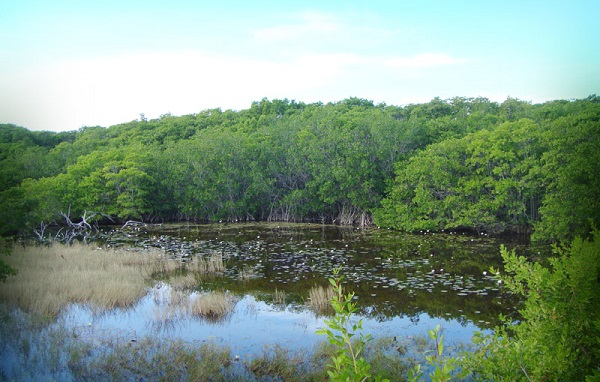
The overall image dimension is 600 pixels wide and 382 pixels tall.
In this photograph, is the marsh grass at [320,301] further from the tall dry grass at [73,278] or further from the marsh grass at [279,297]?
the tall dry grass at [73,278]

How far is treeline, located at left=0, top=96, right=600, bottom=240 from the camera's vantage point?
19.8 meters

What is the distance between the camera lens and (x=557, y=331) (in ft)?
14.6

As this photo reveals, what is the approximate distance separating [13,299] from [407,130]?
2603 cm

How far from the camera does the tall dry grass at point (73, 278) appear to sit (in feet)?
37.5

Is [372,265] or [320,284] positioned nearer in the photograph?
[320,284]

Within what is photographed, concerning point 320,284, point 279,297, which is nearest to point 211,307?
point 279,297

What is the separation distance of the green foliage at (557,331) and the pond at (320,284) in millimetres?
4688

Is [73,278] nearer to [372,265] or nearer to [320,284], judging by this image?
[320,284]

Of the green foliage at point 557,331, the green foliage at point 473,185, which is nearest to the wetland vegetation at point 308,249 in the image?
the green foliage at point 557,331

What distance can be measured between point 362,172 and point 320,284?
18.4m

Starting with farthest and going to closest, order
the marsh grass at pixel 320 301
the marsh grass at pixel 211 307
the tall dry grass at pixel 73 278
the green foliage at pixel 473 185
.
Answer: the green foliage at pixel 473 185, the tall dry grass at pixel 73 278, the marsh grass at pixel 320 301, the marsh grass at pixel 211 307

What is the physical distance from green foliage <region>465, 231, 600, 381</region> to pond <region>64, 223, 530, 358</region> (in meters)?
4.69

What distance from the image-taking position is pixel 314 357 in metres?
8.12

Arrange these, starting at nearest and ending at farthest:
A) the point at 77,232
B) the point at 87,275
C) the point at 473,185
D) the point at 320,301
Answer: the point at 320,301 → the point at 87,275 → the point at 473,185 → the point at 77,232
